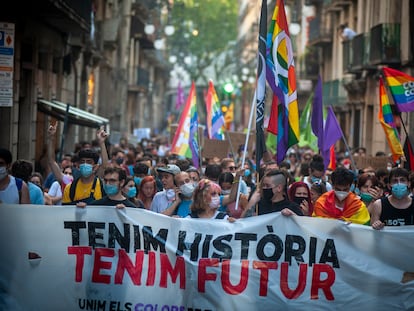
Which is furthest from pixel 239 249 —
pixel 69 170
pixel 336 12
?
pixel 336 12

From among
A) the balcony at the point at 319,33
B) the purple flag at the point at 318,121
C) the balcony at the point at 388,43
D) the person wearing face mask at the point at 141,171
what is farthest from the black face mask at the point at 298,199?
the balcony at the point at 319,33

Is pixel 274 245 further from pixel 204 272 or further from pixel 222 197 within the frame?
pixel 222 197

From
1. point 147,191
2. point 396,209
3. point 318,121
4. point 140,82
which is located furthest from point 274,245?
point 140,82

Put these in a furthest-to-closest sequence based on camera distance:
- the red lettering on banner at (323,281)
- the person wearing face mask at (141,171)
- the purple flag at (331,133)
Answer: the purple flag at (331,133) → the person wearing face mask at (141,171) → the red lettering on banner at (323,281)

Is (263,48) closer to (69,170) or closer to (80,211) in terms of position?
(80,211)

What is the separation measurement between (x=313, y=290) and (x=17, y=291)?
243 centimetres

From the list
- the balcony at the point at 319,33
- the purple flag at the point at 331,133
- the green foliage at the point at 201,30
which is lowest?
the purple flag at the point at 331,133

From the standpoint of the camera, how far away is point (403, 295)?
8477 mm

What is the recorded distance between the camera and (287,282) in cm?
852

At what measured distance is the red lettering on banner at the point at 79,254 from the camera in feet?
28.5

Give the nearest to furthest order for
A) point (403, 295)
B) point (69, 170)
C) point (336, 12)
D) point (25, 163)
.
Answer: point (403, 295)
point (25, 163)
point (69, 170)
point (336, 12)

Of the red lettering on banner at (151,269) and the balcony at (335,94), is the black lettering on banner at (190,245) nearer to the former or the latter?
the red lettering on banner at (151,269)

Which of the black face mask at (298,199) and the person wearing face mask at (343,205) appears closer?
the person wearing face mask at (343,205)

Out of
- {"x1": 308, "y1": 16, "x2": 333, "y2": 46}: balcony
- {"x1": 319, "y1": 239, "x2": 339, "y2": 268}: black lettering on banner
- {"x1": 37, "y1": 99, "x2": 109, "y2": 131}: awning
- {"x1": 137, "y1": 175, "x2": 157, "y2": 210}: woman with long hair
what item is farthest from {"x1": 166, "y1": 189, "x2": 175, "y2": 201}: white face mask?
{"x1": 308, "y1": 16, "x2": 333, "y2": 46}: balcony
